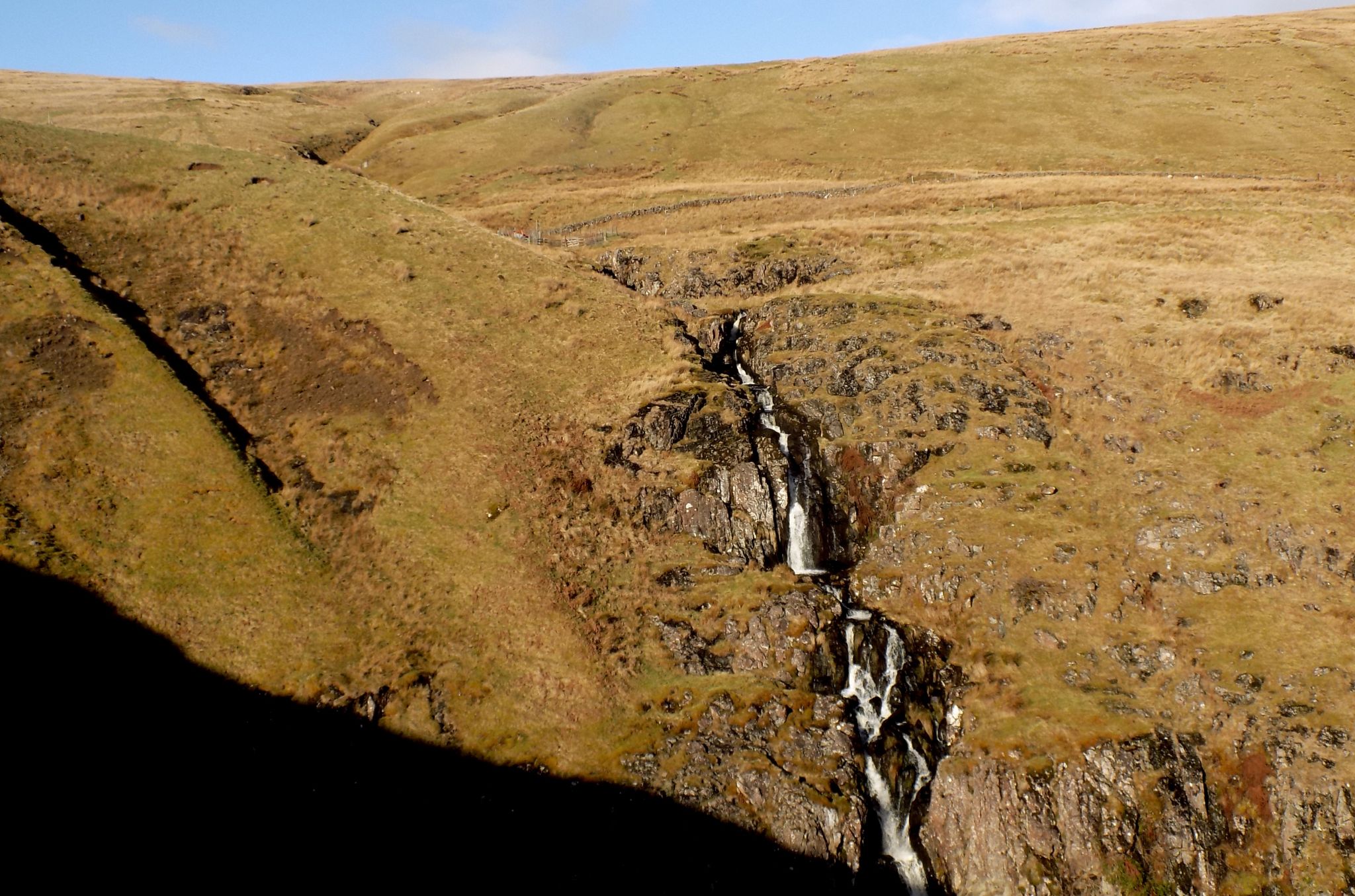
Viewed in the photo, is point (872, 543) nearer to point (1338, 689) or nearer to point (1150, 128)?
point (1338, 689)

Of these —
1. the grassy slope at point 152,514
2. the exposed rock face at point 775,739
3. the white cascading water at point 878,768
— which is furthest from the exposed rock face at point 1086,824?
the grassy slope at point 152,514

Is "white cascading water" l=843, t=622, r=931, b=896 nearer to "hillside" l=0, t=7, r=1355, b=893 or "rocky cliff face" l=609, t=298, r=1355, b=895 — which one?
"hillside" l=0, t=7, r=1355, b=893

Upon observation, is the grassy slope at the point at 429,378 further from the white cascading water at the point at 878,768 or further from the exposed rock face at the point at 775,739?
the white cascading water at the point at 878,768

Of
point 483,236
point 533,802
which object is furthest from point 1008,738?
point 483,236

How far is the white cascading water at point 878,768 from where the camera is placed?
2833cm

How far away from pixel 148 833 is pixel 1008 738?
105 ft

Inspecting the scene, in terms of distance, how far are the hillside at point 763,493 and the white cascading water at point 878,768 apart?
15cm

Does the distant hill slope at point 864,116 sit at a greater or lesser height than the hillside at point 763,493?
greater

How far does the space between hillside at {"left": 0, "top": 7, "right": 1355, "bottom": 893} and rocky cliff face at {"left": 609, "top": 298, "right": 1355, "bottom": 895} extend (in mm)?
164

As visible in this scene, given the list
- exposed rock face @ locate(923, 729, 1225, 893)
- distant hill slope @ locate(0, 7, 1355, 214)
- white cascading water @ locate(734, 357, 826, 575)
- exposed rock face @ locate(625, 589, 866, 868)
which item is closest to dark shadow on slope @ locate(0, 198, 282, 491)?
exposed rock face @ locate(625, 589, 866, 868)

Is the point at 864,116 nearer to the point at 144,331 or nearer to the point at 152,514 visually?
the point at 144,331

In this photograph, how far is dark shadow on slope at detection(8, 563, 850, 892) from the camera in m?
24.2

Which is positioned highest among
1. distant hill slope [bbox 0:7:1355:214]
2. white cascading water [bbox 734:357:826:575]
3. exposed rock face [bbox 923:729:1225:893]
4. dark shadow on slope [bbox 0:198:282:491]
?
distant hill slope [bbox 0:7:1355:214]

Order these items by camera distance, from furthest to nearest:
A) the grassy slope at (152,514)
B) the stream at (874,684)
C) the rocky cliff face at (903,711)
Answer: the grassy slope at (152,514), the stream at (874,684), the rocky cliff face at (903,711)
